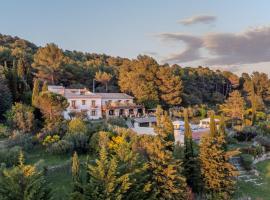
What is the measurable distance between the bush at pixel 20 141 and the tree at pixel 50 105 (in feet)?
Result: 17.0

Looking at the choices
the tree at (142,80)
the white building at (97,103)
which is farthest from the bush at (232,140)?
the tree at (142,80)

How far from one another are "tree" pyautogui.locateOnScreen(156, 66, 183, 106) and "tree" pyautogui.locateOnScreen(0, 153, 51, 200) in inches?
1511

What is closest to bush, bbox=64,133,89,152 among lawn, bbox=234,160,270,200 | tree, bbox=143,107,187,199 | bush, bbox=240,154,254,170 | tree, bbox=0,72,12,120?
tree, bbox=143,107,187,199

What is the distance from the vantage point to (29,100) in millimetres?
37406

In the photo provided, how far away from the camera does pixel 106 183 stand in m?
16.2

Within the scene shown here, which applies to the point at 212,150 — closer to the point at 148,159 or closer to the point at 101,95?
the point at 148,159

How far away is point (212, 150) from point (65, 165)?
10022 millimetres

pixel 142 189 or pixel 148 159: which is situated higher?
pixel 148 159

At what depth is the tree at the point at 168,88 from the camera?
52375 mm

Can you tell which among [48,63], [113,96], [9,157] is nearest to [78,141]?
[9,157]

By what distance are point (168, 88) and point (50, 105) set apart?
2577 centimetres

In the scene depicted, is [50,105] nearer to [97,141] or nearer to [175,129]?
[97,141]

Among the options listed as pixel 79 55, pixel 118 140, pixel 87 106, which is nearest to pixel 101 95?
pixel 87 106

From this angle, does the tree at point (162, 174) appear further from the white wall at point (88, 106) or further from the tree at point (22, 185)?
the white wall at point (88, 106)
